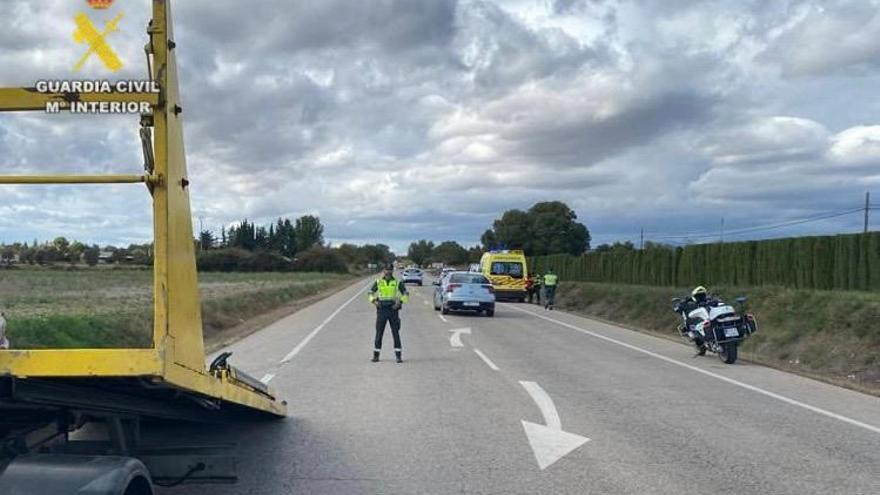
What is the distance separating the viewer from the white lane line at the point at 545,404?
8930 millimetres

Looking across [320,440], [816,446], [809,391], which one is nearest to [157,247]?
[320,440]

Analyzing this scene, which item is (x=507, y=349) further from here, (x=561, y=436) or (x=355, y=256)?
(x=355, y=256)

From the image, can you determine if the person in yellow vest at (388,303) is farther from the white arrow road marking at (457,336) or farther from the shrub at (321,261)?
the shrub at (321,261)

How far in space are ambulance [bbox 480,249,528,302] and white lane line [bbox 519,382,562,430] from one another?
98.8 ft

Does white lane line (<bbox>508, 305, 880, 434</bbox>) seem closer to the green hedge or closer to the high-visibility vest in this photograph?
the high-visibility vest

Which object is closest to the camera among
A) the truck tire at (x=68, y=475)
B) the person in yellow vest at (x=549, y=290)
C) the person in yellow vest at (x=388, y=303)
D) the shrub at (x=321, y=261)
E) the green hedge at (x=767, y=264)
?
the truck tire at (x=68, y=475)

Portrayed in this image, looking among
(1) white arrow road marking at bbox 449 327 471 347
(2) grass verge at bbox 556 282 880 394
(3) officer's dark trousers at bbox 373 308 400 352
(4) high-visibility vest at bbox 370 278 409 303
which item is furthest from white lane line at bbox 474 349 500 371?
(2) grass verge at bbox 556 282 880 394

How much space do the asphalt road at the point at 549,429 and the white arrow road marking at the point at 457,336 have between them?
7.09 ft

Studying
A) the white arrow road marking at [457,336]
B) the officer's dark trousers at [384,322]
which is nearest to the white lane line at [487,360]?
the white arrow road marking at [457,336]

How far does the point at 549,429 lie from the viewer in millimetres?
8594

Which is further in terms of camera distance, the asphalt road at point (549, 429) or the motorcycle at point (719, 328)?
the motorcycle at point (719, 328)

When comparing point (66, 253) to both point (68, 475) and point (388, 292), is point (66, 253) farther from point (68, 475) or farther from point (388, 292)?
point (388, 292)

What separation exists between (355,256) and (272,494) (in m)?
184

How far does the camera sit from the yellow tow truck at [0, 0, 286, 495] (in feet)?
12.2
